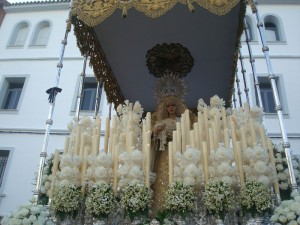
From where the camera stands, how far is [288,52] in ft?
43.1

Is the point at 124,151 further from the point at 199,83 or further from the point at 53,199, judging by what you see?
the point at 199,83

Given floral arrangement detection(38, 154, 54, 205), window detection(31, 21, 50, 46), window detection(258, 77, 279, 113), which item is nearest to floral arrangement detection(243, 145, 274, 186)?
floral arrangement detection(38, 154, 54, 205)

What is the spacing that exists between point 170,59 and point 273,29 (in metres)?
9.89

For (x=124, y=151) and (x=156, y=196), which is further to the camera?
(x=156, y=196)

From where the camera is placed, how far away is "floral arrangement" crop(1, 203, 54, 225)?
318cm

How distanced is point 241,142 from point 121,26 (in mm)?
3141

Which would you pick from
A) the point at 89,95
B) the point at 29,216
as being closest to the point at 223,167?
the point at 29,216

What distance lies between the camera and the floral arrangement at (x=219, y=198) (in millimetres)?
3039

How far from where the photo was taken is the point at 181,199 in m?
3.04

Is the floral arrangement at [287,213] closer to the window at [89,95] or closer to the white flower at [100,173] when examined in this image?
the white flower at [100,173]

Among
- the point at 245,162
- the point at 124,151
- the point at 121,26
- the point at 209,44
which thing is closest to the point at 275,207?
the point at 245,162

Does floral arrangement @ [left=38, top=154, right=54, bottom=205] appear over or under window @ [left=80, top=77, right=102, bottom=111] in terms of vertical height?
under

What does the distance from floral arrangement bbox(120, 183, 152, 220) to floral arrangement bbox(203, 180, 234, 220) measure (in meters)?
0.56

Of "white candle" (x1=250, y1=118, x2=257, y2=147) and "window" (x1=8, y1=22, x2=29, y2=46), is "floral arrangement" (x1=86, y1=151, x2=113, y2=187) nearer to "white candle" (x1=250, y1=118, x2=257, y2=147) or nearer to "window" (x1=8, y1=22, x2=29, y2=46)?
"white candle" (x1=250, y1=118, x2=257, y2=147)
